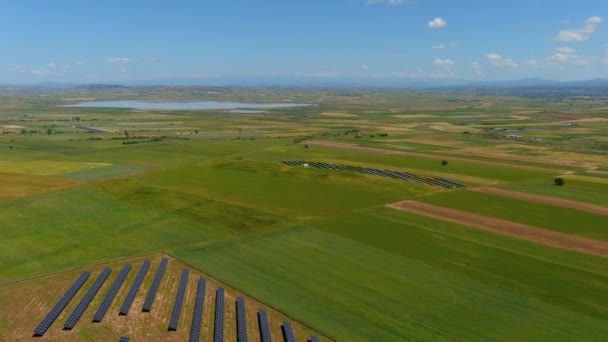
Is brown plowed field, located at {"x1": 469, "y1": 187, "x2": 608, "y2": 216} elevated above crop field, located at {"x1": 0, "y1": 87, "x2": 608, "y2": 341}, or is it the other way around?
brown plowed field, located at {"x1": 469, "y1": 187, "x2": 608, "y2": 216}

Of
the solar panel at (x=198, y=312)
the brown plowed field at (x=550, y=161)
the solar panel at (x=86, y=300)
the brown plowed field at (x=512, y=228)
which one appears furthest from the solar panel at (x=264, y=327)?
the brown plowed field at (x=550, y=161)

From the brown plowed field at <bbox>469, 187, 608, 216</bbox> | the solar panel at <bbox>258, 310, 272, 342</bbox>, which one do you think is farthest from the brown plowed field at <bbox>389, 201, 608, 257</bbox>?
the solar panel at <bbox>258, 310, 272, 342</bbox>

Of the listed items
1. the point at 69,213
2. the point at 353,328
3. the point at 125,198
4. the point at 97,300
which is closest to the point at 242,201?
the point at 125,198

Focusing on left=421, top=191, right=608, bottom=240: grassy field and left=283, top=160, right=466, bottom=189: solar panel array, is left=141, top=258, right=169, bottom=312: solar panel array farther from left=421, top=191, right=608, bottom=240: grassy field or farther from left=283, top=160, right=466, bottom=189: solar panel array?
left=283, top=160, right=466, bottom=189: solar panel array

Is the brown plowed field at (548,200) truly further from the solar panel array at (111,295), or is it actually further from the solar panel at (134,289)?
the solar panel array at (111,295)

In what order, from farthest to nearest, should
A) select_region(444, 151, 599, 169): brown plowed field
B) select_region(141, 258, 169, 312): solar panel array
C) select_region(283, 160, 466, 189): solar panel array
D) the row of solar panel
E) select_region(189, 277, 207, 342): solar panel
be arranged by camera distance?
select_region(444, 151, 599, 169): brown plowed field < select_region(283, 160, 466, 189): solar panel array < select_region(141, 258, 169, 312): solar panel array < the row of solar panel < select_region(189, 277, 207, 342): solar panel

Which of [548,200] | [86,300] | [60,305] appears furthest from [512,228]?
[60,305]
